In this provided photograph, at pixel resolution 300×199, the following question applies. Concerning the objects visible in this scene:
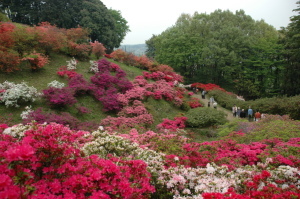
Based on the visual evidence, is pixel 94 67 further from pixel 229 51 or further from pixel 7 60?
pixel 229 51

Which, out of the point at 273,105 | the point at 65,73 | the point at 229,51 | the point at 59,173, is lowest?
the point at 273,105

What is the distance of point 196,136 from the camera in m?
12.0

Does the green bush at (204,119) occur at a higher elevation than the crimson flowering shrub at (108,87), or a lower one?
lower

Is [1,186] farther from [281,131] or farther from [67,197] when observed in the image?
[281,131]

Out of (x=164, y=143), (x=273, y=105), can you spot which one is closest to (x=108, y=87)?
(x=164, y=143)

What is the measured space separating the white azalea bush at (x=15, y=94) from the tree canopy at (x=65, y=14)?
18.9m

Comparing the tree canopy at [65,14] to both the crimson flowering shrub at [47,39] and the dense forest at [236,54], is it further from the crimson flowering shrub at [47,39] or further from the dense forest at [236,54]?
the crimson flowering shrub at [47,39]

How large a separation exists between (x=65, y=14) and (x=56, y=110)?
2177 centimetres

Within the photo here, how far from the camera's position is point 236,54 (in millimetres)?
27625

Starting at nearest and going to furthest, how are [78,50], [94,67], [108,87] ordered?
[108,87], [94,67], [78,50]

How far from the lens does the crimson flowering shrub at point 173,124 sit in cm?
1190

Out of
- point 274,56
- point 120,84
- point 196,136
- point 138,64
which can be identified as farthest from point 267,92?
point 120,84

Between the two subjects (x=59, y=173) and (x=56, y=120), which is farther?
(x=56, y=120)

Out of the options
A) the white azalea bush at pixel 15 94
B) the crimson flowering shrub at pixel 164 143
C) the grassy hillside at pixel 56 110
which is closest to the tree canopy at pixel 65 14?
the grassy hillside at pixel 56 110
